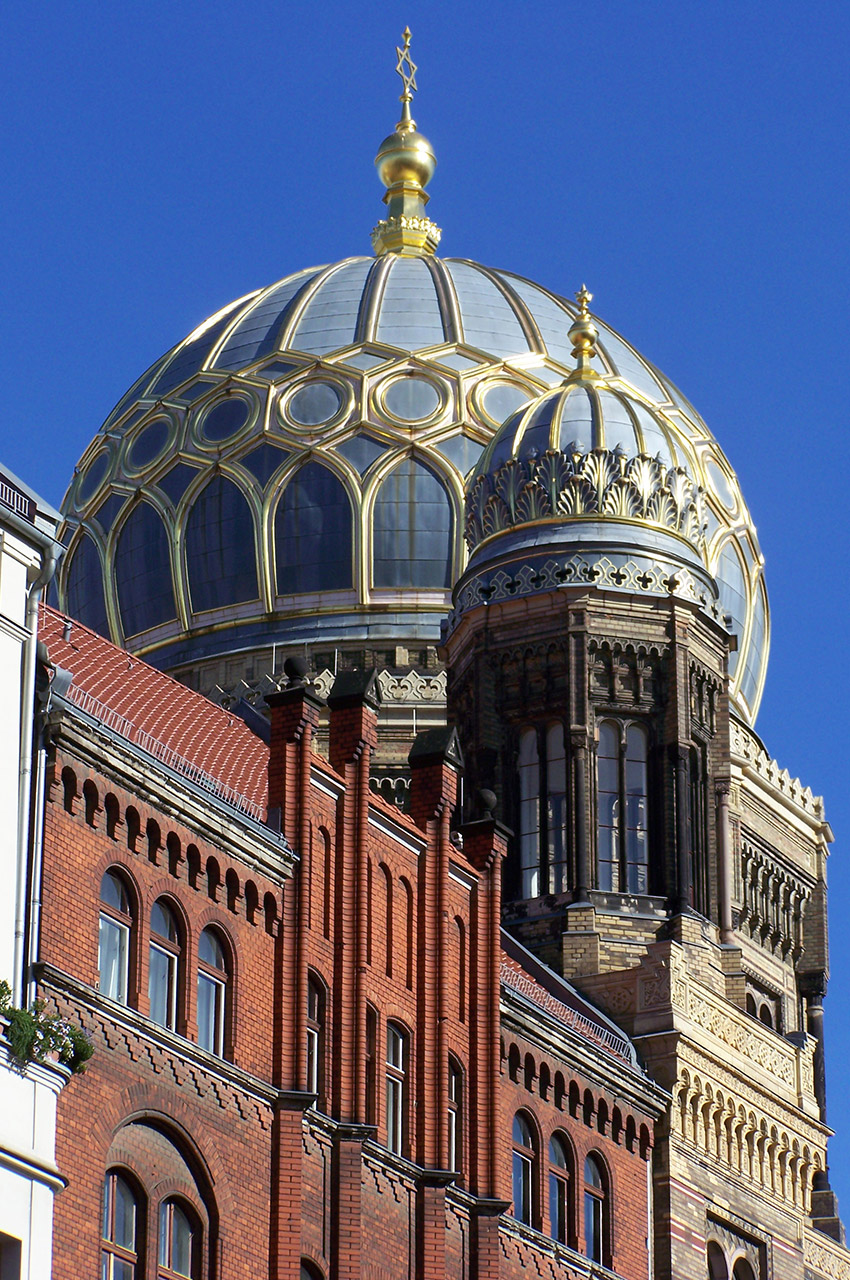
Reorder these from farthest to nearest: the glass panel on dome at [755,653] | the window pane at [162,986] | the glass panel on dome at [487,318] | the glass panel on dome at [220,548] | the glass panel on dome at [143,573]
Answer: the glass panel on dome at [755,653], the glass panel on dome at [487,318], the glass panel on dome at [143,573], the glass panel on dome at [220,548], the window pane at [162,986]

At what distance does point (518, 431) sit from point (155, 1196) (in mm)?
25878

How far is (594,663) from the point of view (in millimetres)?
55750

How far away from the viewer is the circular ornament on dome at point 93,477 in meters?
70.2

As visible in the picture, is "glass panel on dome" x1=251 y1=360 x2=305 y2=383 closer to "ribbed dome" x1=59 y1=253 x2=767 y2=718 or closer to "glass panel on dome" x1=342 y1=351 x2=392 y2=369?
"ribbed dome" x1=59 y1=253 x2=767 y2=718

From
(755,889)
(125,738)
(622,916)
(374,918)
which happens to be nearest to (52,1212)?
(125,738)

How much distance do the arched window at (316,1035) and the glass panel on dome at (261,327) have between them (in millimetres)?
30970

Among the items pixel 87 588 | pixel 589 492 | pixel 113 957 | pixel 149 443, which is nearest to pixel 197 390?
pixel 149 443

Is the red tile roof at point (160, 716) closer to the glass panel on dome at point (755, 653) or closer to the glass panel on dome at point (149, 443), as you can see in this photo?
the glass panel on dome at point (149, 443)

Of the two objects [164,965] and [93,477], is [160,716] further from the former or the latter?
[93,477]

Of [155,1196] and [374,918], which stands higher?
[374,918]

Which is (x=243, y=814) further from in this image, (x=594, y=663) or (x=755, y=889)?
(x=755, y=889)

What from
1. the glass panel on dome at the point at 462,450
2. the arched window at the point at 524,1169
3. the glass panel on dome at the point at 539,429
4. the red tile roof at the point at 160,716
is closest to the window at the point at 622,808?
the glass panel on dome at the point at 539,429

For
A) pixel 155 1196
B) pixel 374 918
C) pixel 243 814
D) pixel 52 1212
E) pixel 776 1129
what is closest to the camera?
pixel 52 1212

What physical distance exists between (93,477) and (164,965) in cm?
3419
